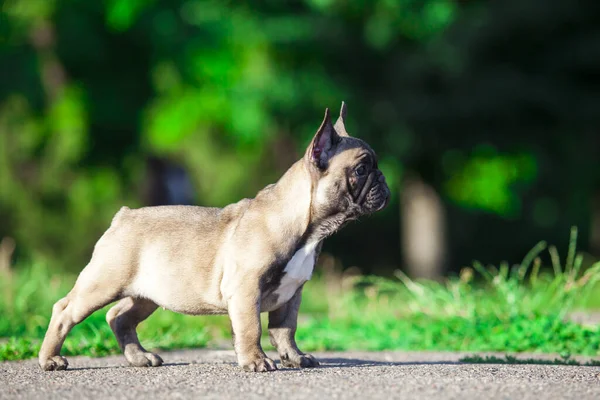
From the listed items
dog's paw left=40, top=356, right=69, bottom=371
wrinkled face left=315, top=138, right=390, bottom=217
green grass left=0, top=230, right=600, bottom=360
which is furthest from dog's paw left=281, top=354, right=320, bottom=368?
green grass left=0, top=230, right=600, bottom=360

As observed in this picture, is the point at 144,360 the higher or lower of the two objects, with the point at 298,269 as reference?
lower

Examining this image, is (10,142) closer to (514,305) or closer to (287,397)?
(514,305)

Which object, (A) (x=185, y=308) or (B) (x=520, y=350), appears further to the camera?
(B) (x=520, y=350)

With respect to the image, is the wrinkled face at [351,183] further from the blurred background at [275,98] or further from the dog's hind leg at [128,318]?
the blurred background at [275,98]

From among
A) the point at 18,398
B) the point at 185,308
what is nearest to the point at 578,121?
the point at 185,308

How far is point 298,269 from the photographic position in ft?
22.4

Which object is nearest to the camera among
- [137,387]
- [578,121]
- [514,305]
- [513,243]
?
[137,387]

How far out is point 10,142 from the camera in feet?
75.3

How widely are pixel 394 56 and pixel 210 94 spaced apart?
4391 mm

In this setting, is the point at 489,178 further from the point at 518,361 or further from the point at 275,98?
the point at 518,361

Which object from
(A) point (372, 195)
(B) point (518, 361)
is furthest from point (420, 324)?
(A) point (372, 195)

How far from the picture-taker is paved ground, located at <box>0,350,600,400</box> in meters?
5.71

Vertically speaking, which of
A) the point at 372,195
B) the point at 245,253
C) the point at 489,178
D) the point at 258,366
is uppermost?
the point at 372,195

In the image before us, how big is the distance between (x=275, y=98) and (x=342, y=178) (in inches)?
573
